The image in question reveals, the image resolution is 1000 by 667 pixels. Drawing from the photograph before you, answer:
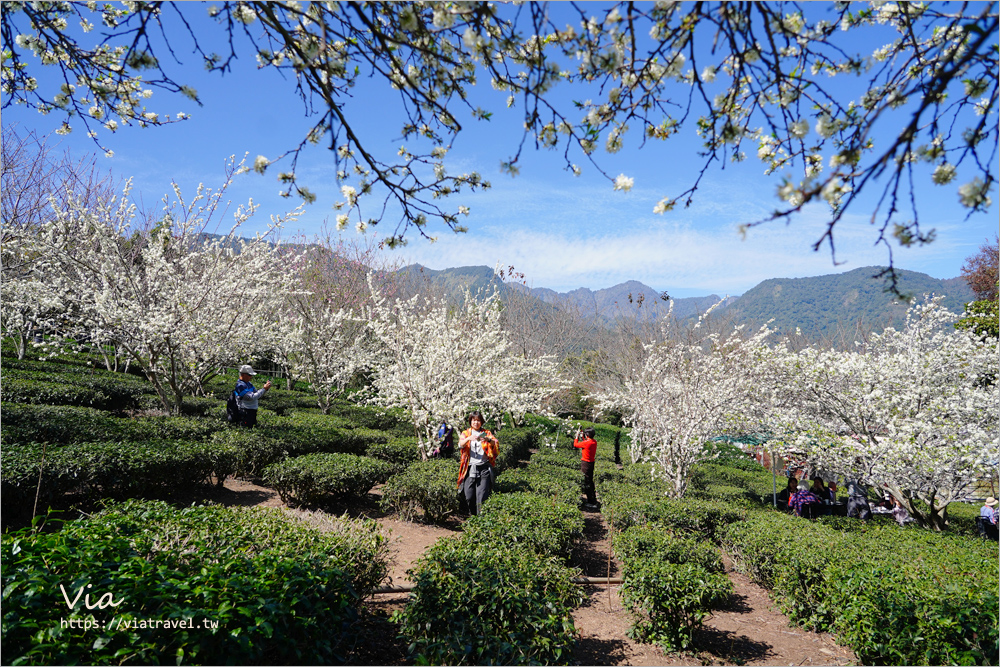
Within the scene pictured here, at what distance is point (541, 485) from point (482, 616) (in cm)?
486

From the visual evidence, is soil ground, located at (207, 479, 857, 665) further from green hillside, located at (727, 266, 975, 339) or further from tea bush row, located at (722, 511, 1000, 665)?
green hillside, located at (727, 266, 975, 339)

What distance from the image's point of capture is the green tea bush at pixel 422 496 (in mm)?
7004

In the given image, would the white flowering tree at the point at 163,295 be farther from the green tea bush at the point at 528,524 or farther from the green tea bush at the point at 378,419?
the green tea bush at the point at 528,524

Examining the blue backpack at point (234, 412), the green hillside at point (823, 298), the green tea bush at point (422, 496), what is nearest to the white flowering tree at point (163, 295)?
the blue backpack at point (234, 412)

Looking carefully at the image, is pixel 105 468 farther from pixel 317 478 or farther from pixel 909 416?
pixel 909 416

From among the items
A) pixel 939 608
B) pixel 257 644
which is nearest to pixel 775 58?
pixel 257 644

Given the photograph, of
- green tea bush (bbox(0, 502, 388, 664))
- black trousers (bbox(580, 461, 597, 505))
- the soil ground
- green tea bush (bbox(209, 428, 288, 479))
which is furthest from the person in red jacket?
green tea bush (bbox(0, 502, 388, 664))

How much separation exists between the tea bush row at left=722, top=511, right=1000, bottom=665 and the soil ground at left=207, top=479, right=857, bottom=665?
0.83ft

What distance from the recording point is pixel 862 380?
8.22 metres

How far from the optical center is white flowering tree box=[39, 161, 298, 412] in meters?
8.46

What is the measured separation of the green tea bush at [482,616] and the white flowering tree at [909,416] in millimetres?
6399

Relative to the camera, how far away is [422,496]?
705 cm

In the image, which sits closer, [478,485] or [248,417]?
[478,485]

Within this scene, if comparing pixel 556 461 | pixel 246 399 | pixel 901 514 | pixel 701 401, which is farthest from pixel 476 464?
pixel 901 514
